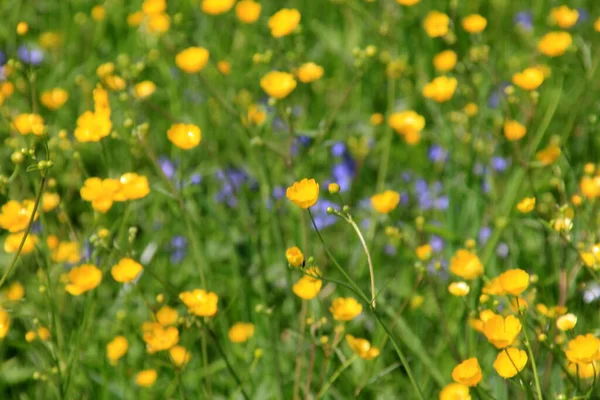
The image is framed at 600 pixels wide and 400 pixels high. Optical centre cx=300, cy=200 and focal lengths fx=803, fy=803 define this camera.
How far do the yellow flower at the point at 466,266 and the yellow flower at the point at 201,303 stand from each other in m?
0.53

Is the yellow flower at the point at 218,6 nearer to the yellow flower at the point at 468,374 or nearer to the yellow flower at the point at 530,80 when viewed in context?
the yellow flower at the point at 530,80

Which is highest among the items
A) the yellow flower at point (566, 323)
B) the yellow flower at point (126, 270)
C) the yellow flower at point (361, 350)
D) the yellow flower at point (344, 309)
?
the yellow flower at point (566, 323)

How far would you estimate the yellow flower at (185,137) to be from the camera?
1.93 meters

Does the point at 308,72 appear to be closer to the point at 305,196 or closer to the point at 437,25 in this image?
the point at 437,25

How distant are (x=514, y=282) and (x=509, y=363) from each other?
15 centimetres

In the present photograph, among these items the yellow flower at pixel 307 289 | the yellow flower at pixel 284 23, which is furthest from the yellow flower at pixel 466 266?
the yellow flower at pixel 284 23

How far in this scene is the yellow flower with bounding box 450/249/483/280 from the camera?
174 centimetres

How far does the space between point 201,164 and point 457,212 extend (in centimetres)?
89

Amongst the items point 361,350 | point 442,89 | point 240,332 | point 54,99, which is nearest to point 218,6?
point 54,99

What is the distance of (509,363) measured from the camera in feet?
4.68

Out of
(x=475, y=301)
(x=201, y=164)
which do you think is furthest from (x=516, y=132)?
(x=201, y=164)

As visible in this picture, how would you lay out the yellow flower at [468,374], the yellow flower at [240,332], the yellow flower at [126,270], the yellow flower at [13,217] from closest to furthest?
1. the yellow flower at [468,374]
2. the yellow flower at [126,270]
3. the yellow flower at [13,217]
4. the yellow flower at [240,332]

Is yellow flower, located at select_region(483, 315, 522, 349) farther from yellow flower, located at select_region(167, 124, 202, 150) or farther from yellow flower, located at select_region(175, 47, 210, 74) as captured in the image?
yellow flower, located at select_region(175, 47, 210, 74)

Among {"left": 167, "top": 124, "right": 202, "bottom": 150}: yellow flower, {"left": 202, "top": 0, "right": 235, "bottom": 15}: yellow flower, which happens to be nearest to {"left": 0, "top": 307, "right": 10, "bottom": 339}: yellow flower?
{"left": 167, "top": 124, "right": 202, "bottom": 150}: yellow flower
